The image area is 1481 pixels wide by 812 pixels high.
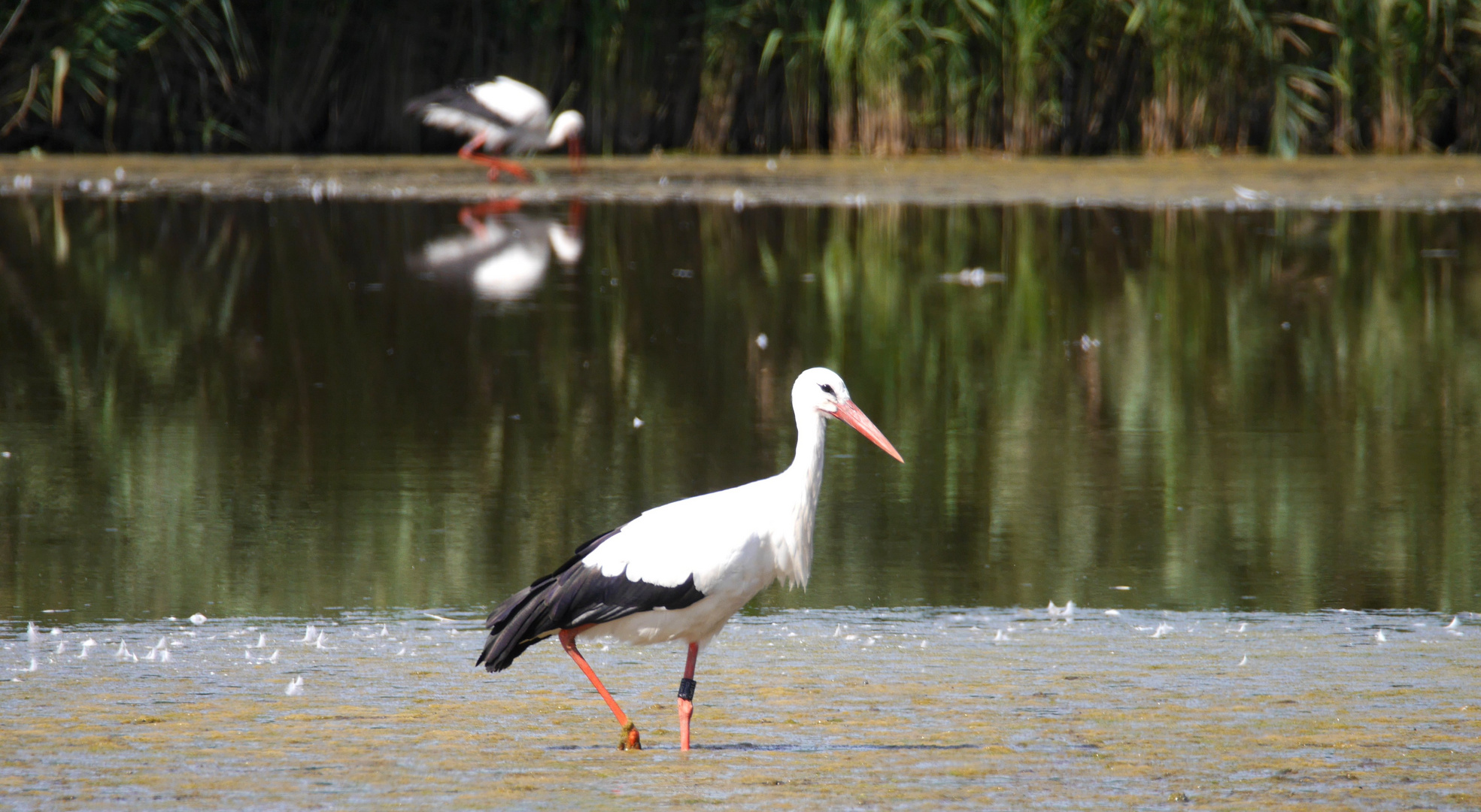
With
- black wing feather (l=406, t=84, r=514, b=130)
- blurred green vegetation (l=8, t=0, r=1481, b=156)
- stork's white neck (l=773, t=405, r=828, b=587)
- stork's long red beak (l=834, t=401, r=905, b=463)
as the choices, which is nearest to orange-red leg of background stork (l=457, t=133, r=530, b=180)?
black wing feather (l=406, t=84, r=514, b=130)

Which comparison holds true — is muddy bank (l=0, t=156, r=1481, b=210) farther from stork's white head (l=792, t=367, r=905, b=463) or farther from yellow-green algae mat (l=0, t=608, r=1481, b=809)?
stork's white head (l=792, t=367, r=905, b=463)

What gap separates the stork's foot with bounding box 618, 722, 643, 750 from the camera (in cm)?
427

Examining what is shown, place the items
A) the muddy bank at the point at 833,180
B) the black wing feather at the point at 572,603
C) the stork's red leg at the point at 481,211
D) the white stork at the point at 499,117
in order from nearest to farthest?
the black wing feather at the point at 572,603 → the stork's red leg at the point at 481,211 → the muddy bank at the point at 833,180 → the white stork at the point at 499,117

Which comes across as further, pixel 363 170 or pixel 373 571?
pixel 363 170

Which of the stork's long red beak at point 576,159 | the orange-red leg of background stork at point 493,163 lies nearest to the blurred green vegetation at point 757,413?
the orange-red leg of background stork at point 493,163

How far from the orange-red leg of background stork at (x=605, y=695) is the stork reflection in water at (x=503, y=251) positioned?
22.6ft

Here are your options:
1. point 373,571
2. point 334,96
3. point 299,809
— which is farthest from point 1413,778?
point 334,96

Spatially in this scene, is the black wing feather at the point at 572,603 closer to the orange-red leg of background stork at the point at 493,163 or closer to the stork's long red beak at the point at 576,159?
the orange-red leg of background stork at the point at 493,163

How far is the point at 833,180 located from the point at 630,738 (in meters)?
13.2

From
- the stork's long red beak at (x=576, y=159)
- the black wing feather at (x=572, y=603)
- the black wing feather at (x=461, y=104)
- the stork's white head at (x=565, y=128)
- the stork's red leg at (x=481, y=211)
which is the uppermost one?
the black wing feather at (x=461, y=104)

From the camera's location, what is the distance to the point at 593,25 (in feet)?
62.4

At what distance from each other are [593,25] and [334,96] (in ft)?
9.80

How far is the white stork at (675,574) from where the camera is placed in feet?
14.6

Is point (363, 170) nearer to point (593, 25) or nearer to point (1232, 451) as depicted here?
point (593, 25)
